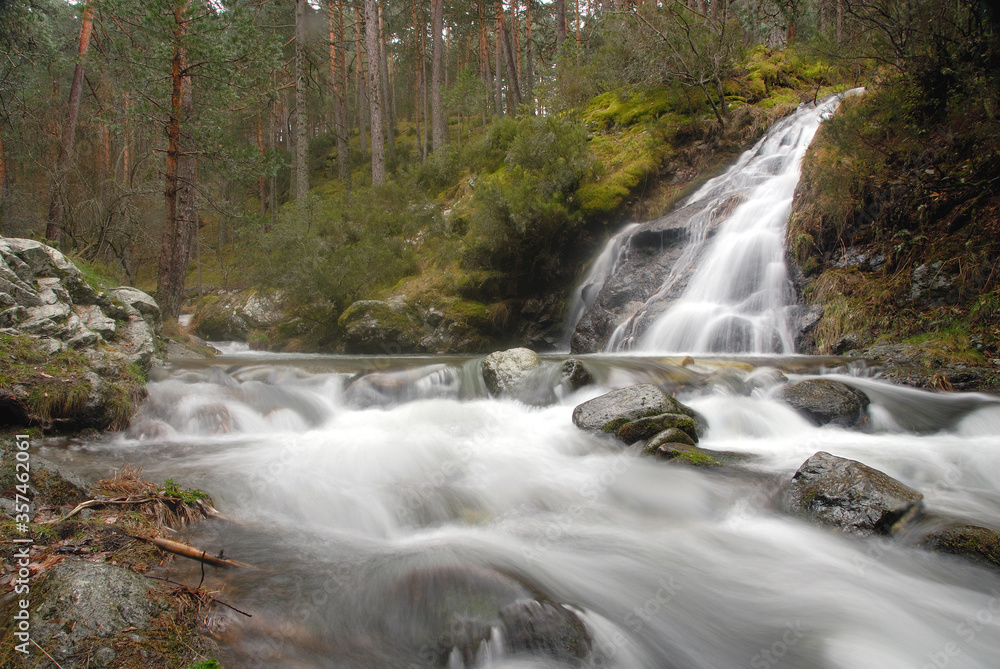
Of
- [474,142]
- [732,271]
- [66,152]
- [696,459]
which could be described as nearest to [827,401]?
[696,459]

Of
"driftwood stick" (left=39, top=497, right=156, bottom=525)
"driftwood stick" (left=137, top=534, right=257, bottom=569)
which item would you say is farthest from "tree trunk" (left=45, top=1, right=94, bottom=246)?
"driftwood stick" (left=137, top=534, right=257, bottom=569)

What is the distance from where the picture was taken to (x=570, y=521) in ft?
14.7

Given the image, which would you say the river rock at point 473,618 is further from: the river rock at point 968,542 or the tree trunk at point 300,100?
the tree trunk at point 300,100

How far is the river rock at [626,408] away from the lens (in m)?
5.97

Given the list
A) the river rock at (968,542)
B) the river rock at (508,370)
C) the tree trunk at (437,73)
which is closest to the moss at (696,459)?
the river rock at (968,542)

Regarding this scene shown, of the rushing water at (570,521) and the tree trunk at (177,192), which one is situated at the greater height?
the tree trunk at (177,192)

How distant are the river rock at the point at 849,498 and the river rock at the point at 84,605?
4.33 m

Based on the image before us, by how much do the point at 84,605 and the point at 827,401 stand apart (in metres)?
6.84

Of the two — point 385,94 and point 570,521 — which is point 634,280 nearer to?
point 570,521

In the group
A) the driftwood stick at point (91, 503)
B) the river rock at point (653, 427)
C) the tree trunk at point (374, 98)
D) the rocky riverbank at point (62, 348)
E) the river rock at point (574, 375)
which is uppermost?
the tree trunk at point (374, 98)

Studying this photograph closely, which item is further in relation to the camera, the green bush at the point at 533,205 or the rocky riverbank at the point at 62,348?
the green bush at the point at 533,205

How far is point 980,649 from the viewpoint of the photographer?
284 centimetres

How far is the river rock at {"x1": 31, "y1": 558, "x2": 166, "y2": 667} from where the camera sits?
Result: 184 centimetres

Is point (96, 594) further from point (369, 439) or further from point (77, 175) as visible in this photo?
point (77, 175)
